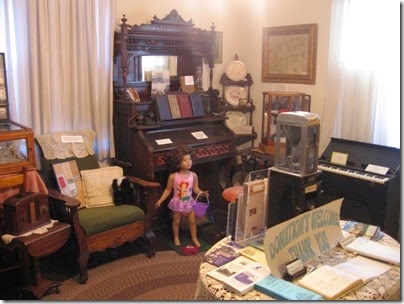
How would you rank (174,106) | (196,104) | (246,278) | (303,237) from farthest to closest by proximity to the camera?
(196,104)
(174,106)
(303,237)
(246,278)

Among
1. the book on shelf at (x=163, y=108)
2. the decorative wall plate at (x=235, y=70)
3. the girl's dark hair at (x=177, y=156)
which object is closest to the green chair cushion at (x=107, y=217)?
the girl's dark hair at (x=177, y=156)

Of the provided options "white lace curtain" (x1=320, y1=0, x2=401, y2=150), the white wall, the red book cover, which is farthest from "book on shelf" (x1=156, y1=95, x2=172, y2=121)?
"white lace curtain" (x1=320, y1=0, x2=401, y2=150)

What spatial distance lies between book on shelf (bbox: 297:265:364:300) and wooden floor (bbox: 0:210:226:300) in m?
1.95

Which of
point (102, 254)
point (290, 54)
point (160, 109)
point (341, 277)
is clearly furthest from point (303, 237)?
point (290, 54)

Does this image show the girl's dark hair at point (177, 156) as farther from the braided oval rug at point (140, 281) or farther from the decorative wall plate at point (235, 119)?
the decorative wall plate at point (235, 119)

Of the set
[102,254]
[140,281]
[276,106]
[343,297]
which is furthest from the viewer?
[276,106]

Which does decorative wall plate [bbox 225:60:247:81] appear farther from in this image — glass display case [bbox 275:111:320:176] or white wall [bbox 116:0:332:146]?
glass display case [bbox 275:111:320:176]

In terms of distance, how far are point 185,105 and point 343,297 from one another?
107 inches

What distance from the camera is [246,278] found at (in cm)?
163

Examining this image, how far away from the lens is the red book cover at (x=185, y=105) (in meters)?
3.97

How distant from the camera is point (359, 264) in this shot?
5.85 feet

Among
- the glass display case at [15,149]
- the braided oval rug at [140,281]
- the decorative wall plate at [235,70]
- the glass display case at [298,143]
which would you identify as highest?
the decorative wall plate at [235,70]

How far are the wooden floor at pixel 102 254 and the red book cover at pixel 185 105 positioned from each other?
101cm

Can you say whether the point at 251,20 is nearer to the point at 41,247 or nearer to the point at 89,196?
the point at 89,196
